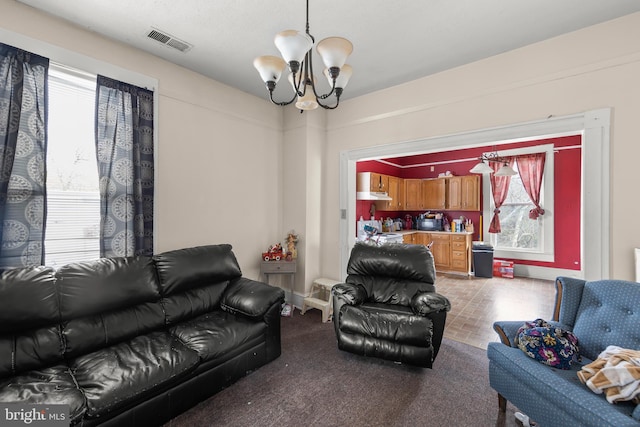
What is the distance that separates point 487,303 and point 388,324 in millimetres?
2633

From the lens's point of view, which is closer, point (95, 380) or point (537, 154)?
point (95, 380)

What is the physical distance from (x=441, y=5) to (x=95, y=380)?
331 cm

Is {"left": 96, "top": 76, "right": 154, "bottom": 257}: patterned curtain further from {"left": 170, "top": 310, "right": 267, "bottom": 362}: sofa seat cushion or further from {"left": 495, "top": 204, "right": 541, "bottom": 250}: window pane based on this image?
{"left": 495, "top": 204, "right": 541, "bottom": 250}: window pane

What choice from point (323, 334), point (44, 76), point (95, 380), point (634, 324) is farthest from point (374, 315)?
point (44, 76)

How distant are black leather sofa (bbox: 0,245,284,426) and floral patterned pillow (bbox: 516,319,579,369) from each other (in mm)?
1859

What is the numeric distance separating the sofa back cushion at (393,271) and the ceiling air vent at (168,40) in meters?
2.69

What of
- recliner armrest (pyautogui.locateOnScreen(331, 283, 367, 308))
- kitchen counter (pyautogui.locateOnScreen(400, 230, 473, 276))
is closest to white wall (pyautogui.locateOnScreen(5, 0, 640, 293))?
recliner armrest (pyautogui.locateOnScreen(331, 283, 367, 308))

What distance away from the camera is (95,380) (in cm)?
154

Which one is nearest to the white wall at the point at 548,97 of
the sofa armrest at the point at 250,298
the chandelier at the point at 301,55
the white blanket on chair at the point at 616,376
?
the white blanket on chair at the point at 616,376

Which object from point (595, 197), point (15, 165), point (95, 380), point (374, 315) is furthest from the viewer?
point (374, 315)

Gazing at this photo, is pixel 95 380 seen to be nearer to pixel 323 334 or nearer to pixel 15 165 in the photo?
pixel 15 165

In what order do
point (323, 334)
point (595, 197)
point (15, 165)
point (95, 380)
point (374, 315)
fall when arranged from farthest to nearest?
1. point (323, 334)
2. point (374, 315)
3. point (595, 197)
4. point (15, 165)
5. point (95, 380)

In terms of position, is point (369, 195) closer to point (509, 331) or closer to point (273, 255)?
point (273, 255)

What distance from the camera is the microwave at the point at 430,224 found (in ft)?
21.0
